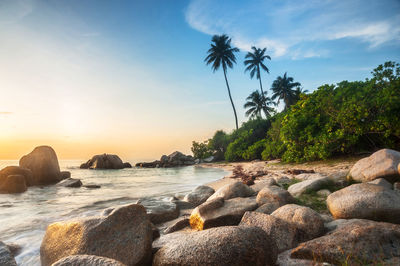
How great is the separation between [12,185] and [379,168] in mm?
15161

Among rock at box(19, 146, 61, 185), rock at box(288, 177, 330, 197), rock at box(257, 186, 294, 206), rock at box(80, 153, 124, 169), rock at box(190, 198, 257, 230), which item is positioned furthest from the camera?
rock at box(80, 153, 124, 169)

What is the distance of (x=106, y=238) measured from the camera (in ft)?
8.30

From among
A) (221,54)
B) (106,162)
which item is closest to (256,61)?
(221,54)

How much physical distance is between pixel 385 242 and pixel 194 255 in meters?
2.04

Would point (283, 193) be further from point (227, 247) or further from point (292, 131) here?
point (292, 131)

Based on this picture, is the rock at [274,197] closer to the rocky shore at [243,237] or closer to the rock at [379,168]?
the rocky shore at [243,237]

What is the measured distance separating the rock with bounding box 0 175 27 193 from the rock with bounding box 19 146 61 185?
11.6ft

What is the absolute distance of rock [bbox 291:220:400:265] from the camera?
210cm

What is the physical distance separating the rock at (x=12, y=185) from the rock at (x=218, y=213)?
11.8m

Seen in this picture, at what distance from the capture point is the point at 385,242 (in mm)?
2264

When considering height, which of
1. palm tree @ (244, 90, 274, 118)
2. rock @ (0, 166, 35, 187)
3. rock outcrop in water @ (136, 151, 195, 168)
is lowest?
rock outcrop in water @ (136, 151, 195, 168)

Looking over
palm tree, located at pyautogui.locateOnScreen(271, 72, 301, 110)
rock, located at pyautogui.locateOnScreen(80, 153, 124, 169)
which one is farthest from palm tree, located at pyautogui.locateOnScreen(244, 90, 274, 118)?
rock, located at pyautogui.locateOnScreen(80, 153, 124, 169)

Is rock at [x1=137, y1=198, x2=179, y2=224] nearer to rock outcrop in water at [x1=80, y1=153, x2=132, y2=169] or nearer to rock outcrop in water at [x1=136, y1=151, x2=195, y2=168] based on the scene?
rock outcrop in water at [x1=80, y1=153, x2=132, y2=169]

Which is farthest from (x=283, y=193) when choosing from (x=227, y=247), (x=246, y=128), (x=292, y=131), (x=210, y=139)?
(x=210, y=139)
